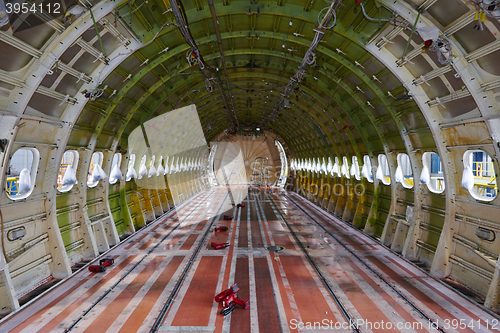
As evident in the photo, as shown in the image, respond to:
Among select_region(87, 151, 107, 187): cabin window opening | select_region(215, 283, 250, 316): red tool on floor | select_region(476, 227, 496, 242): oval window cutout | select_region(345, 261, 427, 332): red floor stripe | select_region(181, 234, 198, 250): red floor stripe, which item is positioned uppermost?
select_region(87, 151, 107, 187): cabin window opening

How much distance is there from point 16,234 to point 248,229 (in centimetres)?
1083

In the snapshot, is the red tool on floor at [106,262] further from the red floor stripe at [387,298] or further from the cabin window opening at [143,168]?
the red floor stripe at [387,298]

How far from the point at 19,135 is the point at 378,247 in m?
14.4

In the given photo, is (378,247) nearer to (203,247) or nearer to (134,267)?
(203,247)

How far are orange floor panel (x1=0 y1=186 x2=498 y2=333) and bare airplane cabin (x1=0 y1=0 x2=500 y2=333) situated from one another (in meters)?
0.06

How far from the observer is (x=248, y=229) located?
16.7 m

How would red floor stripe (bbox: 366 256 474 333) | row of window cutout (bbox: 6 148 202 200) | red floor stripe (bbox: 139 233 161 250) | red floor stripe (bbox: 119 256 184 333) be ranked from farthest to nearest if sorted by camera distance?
red floor stripe (bbox: 139 233 161 250) < row of window cutout (bbox: 6 148 202 200) < red floor stripe (bbox: 366 256 474 333) < red floor stripe (bbox: 119 256 184 333)

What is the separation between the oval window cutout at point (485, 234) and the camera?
8.34m

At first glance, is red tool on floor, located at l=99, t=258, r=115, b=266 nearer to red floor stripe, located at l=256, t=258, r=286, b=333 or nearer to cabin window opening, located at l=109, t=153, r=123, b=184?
cabin window opening, located at l=109, t=153, r=123, b=184

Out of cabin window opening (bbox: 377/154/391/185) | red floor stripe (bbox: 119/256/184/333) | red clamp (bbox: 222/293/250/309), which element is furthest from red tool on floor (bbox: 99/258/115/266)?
cabin window opening (bbox: 377/154/391/185)

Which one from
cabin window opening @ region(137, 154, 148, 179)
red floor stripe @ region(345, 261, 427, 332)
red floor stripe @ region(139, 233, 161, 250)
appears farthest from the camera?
cabin window opening @ region(137, 154, 148, 179)

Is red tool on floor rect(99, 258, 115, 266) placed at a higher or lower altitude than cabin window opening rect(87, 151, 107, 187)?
lower

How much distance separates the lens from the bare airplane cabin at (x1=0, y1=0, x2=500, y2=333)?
23.8 feet

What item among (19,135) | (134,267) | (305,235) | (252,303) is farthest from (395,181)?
(19,135)
